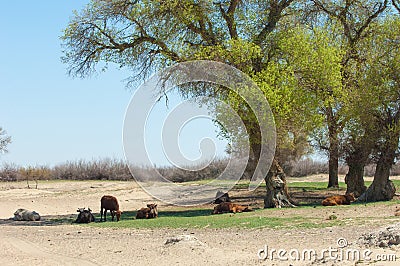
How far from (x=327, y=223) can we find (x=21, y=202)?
2078 cm

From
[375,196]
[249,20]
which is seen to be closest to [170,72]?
[249,20]

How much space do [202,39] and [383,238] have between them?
16.6 metres

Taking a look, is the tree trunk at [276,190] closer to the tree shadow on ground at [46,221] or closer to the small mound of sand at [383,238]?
the tree shadow on ground at [46,221]

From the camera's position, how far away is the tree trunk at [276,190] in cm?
2592

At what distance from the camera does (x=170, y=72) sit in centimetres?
2578

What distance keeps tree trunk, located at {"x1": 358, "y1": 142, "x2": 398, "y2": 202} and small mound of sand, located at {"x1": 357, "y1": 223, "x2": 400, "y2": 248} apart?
15279 mm

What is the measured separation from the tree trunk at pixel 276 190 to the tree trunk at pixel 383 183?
137 inches

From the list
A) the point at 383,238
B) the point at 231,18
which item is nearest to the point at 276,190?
the point at 231,18

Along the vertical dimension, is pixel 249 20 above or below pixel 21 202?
above

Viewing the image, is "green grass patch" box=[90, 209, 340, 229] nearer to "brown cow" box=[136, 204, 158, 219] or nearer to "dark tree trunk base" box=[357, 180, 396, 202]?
"brown cow" box=[136, 204, 158, 219]

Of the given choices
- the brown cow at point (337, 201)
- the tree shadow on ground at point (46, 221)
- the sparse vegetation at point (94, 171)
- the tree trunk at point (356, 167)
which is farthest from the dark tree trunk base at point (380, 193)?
the sparse vegetation at point (94, 171)

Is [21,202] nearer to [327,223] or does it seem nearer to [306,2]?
[306,2]

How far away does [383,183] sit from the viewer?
2620 centimetres

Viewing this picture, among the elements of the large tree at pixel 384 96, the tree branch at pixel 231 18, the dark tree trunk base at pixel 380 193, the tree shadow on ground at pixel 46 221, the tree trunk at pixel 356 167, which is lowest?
the tree shadow on ground at pixel 46 221
